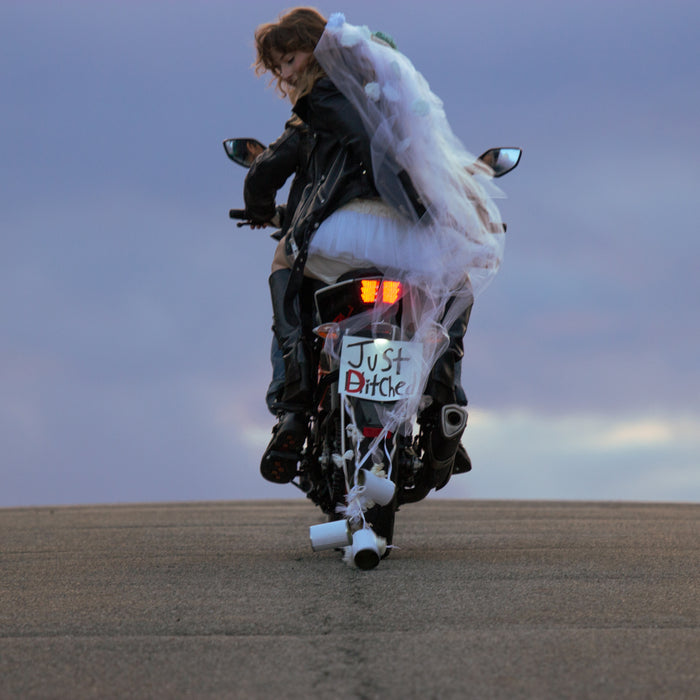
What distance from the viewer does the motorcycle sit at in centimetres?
527

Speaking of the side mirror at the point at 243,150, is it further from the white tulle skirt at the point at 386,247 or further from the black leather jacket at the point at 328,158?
the white tulle skirt at the point at 386,247

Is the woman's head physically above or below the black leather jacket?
above

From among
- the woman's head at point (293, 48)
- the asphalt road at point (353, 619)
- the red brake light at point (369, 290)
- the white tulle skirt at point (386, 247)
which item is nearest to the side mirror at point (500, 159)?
the white tulle skirt at point (386, 247)

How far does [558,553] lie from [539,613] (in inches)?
91.9

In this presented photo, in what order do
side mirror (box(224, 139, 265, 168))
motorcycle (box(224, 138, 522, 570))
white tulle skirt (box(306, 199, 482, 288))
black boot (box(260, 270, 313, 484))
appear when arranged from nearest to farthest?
1. motorcycle (box(224, 138, 522, 570))
2. white tulle skirt (box(306, 199, 482, 288))
3. black boot (box(260, 270, 313, 484))
4. side mirror (box(224, 139, 265, 168))

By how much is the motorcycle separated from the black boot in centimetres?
20

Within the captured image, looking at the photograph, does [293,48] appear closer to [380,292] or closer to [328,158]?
[328,158]

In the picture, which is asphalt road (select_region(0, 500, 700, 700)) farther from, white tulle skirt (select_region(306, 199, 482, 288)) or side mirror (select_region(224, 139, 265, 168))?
side mirror (select_region(224, 139, 265, 168))

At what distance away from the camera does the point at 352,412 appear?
17.4 feet

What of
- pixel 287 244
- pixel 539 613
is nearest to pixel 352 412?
pixel 287 244

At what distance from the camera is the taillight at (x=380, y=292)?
5.32m

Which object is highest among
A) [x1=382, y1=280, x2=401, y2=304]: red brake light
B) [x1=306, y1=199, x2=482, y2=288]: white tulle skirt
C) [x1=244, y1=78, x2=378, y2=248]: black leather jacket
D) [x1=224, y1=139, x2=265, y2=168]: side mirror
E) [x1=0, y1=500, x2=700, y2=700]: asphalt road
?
[x1=224, y1=139, x2=265, y2=168]: side mirror

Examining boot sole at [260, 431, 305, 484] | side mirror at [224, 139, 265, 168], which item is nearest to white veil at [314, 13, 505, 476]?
boot sole at [260, 431, 305, 484]

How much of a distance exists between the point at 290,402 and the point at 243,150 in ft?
4.94
